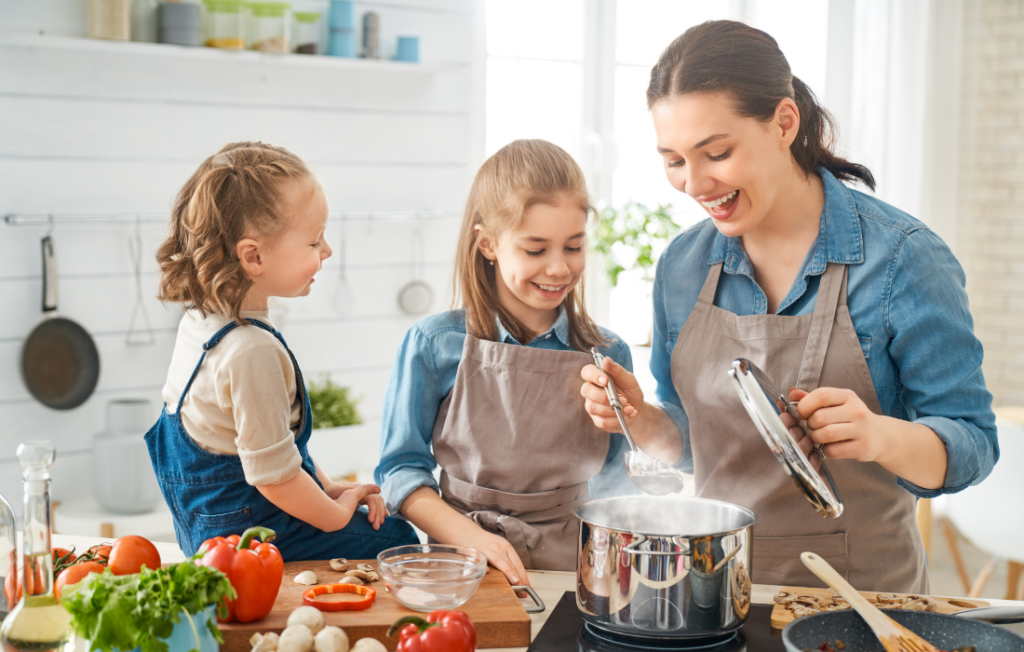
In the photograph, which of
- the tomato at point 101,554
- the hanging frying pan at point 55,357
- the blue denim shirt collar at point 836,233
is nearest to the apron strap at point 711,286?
the blue denim shirt collar at point 836,233

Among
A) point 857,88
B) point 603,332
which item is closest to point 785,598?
point 603,332

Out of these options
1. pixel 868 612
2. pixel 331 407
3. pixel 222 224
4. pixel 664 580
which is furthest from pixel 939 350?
pixel 331 407

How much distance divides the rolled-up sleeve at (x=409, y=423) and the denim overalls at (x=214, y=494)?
0.15 m

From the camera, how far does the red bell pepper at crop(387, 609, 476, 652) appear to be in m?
0.85

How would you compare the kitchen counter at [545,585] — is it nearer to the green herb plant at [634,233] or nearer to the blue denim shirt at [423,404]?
the blue denim shirt at [423,404]

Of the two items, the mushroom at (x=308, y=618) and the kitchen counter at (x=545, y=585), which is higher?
the mushroom at (x=308, y=618)

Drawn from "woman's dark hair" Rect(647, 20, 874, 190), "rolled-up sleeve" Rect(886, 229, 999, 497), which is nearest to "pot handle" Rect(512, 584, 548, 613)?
"rolled-up sleeve" Rect(886, 229, 999, 497)

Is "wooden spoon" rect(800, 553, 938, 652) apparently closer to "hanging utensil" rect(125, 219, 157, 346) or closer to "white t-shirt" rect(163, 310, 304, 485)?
"white t-shirt" rect(163, 310, 304, 485)

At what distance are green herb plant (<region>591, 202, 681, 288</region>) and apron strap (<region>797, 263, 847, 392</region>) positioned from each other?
6.66 feet

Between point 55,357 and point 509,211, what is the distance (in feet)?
5.37

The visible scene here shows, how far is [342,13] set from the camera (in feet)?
9.02

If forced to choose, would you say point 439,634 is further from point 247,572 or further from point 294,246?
point 294,246

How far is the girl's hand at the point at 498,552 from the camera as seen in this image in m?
1.18

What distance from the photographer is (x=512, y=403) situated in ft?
4.59
